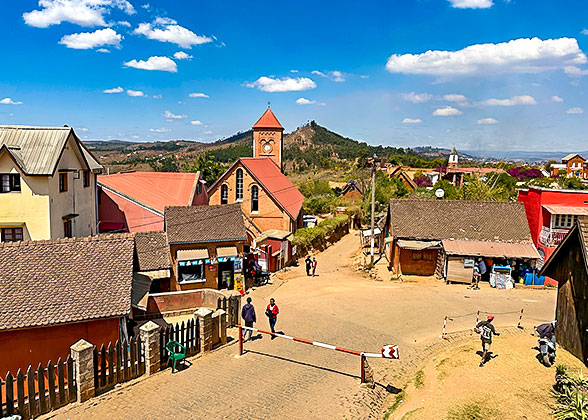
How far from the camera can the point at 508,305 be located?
21.2 meters

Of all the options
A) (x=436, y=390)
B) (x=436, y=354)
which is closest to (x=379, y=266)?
(x=436, y=354)

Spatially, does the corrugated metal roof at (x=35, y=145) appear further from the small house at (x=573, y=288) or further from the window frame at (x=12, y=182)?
→ the small house at (x=573, y=288)

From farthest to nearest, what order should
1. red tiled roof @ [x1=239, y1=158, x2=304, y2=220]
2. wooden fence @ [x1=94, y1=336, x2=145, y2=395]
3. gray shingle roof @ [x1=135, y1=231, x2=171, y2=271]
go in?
red tiled roof @ [x1=239, y1=158, x2=304, y2=220] → gray shingle roof @ [x1=135, y1=231, x2=171, y2=271] → wooden fence @ [x1=94, y1=336, x2=145, y2=395]

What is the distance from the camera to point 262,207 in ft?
137

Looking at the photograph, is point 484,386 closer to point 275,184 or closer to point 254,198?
point 254,198

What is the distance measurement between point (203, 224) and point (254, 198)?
16480 millimetres

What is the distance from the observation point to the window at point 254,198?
41.9 metres

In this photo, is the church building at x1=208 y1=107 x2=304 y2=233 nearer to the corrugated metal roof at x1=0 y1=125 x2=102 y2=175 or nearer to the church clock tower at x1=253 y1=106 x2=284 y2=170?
the church clock tower at x1=253 y1=106 x2=284 y2=170

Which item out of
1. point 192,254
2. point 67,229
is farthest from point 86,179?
point 192,254

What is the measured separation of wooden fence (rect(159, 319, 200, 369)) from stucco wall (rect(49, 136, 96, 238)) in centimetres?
1376

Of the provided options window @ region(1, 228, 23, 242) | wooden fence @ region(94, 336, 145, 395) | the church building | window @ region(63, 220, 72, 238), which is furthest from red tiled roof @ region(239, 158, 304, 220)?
wooden fence @ region(94, 336, 145, 395)

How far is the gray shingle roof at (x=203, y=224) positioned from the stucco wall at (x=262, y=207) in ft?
46.1

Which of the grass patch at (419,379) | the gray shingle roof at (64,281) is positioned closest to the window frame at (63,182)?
the gray shingle roof at (64,281)

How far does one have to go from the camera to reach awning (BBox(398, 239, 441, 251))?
2769 centimetres
